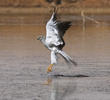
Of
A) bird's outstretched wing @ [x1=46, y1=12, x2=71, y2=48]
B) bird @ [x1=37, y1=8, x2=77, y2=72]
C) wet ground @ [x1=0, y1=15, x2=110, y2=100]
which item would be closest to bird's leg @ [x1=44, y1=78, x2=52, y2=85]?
wet ground @ [x1=0, y1=15, x2=110, y2=100]

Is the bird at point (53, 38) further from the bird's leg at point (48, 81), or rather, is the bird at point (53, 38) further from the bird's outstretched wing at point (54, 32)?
the bird's leg at point (48, 81)

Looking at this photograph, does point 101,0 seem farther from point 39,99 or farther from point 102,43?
point 39,99

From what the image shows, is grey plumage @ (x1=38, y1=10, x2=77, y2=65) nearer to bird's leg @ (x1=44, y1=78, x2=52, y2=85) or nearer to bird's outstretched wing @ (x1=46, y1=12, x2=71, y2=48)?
bird's outstretched wing @ (x1=46, y1=12, x2=71, y2=48)

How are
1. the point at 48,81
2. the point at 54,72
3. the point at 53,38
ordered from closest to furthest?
the point at 48,81 → the point at 54,72 → the point at 53,38

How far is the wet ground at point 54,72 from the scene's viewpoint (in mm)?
12508

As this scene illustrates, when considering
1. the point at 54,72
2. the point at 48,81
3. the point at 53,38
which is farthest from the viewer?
the point at 53,38

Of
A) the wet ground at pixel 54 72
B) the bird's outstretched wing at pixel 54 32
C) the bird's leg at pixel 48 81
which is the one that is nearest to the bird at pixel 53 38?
the bird's outstretched wing at pixel 54 32

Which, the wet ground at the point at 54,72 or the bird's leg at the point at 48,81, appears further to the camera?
the bird's leg at the point at 48,81

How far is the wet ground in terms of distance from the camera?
1251cm

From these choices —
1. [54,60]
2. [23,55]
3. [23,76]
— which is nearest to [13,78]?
[23,76]

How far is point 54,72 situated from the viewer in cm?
1574

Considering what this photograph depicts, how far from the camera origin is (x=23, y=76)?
14.8 meters

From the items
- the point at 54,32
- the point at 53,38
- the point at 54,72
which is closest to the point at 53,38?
the point at 53,38

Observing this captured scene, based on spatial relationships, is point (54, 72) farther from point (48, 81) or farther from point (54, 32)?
point (48, 81)
